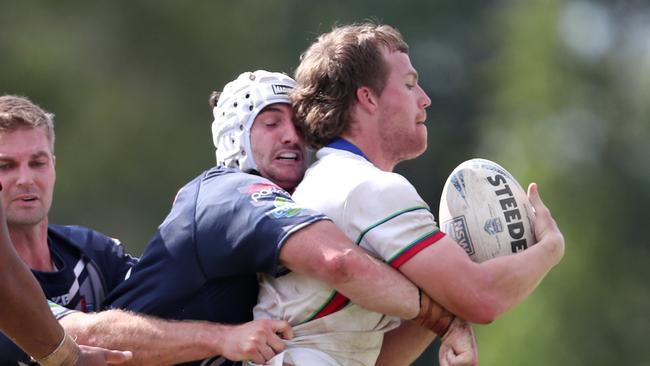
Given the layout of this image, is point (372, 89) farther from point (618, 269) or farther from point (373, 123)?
point (618, 269)

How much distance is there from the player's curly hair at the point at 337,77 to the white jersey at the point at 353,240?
0.99 feet

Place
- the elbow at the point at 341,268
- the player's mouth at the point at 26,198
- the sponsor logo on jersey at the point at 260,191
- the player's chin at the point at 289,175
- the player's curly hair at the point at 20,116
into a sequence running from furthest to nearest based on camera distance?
the player's curly hair at the point at 20,116, the player's mouth at the point at 26,198, the player's chin at the point at 289,175, the sponsor logo on jersey at the point at 260,191, the elbow at the point at 341,268

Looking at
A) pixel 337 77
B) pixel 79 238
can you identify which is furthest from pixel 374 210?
pixel 79 238

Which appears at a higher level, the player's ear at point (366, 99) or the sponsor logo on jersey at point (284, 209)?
the player's ear at point (366, 99)

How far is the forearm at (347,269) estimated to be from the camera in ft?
21.7

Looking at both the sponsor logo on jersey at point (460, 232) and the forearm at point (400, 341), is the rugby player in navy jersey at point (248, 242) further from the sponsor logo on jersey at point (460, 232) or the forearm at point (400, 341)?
the forearm at point (400, 341)

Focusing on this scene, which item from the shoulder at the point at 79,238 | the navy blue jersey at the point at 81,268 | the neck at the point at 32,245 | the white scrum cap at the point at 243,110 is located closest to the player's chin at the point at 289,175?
the white scrum cap at the point at 243,110

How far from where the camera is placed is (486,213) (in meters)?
7.08

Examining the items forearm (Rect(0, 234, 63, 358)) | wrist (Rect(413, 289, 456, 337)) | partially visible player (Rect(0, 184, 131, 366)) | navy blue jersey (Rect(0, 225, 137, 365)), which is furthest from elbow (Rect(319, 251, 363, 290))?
navy blue jersey (Rect(0, 225, 137, 365))

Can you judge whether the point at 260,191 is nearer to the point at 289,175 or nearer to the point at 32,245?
the point at 289,175

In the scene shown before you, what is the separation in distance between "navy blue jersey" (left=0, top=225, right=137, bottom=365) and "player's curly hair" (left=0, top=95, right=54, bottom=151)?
0.54 metres

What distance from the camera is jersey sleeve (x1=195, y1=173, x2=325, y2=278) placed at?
673 cm

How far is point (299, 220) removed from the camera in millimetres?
6715

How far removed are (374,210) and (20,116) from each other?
7.53 ft
